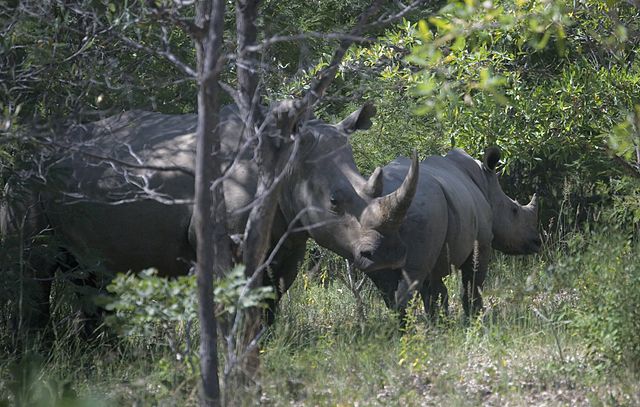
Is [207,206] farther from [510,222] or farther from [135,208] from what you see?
[510,222]

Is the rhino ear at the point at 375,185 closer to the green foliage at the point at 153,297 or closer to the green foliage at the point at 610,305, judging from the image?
the green foliage at the point at 610,305

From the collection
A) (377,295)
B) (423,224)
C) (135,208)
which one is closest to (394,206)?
(423,224)

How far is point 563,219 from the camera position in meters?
12.2

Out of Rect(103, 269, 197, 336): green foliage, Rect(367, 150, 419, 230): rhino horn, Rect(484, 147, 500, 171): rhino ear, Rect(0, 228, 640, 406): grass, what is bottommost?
Rect(0, 228, 640, 406): grass

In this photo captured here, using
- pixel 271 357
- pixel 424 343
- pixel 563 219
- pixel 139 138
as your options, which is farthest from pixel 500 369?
pixel 563 219

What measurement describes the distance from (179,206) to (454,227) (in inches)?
80.8

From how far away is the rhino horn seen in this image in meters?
7.34

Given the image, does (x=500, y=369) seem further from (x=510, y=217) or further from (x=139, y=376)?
(x=510, y=217)

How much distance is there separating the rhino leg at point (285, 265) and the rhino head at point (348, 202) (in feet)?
0.78

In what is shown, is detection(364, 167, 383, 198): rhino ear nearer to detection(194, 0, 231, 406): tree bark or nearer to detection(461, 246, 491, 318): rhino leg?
detection(461, 246, 491, 318): rhino leg

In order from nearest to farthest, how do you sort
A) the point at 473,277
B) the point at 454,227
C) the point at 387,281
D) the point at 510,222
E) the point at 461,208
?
the point at 387,281
the point at 454,227
the point at 461,208
the point at 473,277
the point at 510,222

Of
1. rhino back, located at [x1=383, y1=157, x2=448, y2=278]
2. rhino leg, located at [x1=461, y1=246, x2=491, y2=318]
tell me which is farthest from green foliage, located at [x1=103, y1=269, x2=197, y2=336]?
rhino leg, located at [x1=461, y1=246, x2=491, y2=318]

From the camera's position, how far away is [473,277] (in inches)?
363

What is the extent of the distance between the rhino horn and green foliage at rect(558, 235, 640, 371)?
3.82 feet
